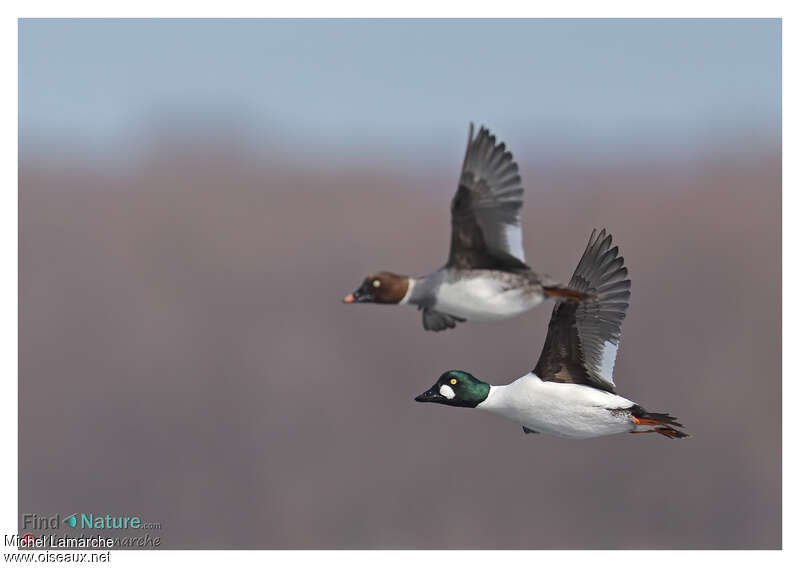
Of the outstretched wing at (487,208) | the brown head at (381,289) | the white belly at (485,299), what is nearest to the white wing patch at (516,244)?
the outstretched wing at (487,208)

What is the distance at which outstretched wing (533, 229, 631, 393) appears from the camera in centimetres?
1158

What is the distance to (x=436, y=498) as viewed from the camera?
242 ft

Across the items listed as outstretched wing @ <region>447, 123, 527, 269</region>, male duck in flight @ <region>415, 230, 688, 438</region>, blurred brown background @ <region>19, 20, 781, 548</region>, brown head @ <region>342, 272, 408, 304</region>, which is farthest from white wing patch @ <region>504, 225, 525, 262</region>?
blurred brown background @ <region>19, 20, 781, 548</region>

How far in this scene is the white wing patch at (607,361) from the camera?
11.7 meters

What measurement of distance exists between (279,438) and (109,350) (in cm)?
1370

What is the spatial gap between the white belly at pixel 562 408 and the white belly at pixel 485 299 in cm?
220

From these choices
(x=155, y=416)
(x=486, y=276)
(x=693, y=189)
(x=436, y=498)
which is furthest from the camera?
(x=693, y=189)

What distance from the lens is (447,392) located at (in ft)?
37.8

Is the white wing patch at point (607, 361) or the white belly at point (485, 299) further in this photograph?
the white wing patch at point (607, 361)

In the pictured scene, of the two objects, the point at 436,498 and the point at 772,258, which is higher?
the point at 772,258

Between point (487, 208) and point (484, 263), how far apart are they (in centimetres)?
41

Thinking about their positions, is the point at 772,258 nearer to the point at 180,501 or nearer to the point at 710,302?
the point at 710,302

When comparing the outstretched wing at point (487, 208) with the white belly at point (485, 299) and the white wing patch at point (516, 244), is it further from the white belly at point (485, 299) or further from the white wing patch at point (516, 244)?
the white belly at point (485, 299)

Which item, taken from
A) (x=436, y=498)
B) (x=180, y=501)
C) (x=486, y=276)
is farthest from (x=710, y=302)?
(x=486, y=276)
